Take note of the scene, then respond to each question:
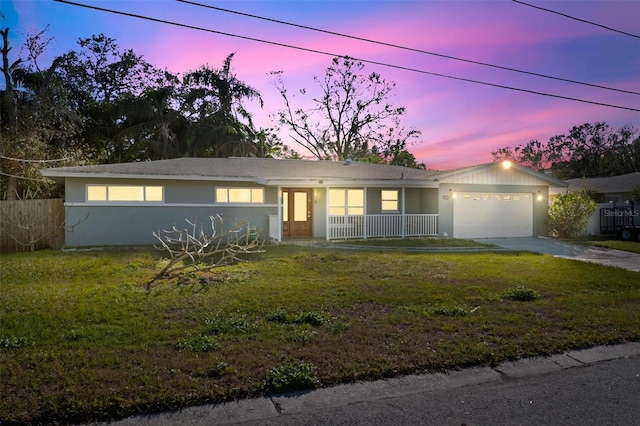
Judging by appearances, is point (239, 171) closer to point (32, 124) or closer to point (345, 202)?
point (345, 202)

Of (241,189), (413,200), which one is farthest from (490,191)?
(241,189)

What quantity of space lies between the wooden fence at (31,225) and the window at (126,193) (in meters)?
1.18

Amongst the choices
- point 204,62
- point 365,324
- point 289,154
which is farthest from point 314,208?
point 289,154

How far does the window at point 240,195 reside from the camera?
1453 centimetres

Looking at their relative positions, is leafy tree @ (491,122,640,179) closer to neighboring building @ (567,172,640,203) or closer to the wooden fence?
neighboring building @ (567,172,640,203)

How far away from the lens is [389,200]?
17.1 metres

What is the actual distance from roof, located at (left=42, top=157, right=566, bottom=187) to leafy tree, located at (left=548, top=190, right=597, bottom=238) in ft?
3.33

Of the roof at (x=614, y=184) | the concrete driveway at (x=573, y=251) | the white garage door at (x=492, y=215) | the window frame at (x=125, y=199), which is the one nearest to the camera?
the concrete driveway at (x=573, y=251)

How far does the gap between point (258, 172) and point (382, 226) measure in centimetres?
541

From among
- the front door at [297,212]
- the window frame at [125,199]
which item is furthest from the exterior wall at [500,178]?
the window frame at [125,199]

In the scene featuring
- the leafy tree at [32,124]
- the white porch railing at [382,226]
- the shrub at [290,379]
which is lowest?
the shrub at [290,379]

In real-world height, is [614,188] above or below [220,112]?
below

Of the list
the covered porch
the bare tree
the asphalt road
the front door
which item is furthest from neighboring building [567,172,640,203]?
the asphalt road

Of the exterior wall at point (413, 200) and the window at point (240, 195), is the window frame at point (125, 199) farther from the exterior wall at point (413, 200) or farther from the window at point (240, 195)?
the exterior wall at point (413, 200)
